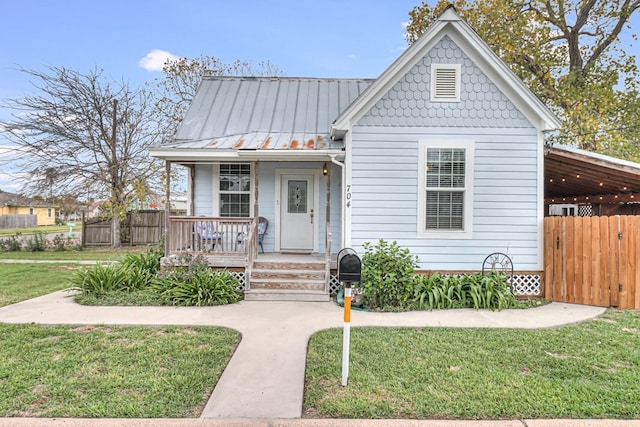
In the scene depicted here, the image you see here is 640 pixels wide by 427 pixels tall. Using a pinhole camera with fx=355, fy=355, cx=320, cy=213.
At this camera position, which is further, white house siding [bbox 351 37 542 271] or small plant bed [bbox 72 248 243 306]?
white house siding [bbox 351 37 542 271]

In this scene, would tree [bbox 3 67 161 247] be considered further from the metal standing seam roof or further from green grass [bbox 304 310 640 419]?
green grass [bbox 304 310 640 419]

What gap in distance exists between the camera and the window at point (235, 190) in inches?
372

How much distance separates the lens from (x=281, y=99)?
1061cm

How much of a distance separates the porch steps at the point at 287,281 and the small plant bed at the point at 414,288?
100 centimetres

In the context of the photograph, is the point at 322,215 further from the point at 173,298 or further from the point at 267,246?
the point at 173,298

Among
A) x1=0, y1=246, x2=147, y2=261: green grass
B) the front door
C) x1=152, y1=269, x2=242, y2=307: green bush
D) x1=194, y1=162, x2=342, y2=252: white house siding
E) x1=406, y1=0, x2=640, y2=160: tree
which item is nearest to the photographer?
x1=152, y1=269, x2=242, y2=307: green bush

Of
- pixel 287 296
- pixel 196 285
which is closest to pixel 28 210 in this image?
pixel 196 285

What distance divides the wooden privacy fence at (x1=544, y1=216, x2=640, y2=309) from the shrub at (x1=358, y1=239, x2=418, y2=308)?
3118 millimetres

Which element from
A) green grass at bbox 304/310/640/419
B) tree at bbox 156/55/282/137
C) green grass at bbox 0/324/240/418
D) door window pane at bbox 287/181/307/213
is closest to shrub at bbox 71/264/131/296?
green grass at bbox 0/324/240/418

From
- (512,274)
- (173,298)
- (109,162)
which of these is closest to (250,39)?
(109,162)

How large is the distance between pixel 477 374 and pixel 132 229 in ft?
56.4

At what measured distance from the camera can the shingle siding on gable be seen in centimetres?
752

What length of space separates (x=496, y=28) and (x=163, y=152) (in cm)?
1477

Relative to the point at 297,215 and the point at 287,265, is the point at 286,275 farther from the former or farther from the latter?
the point at 297,215
